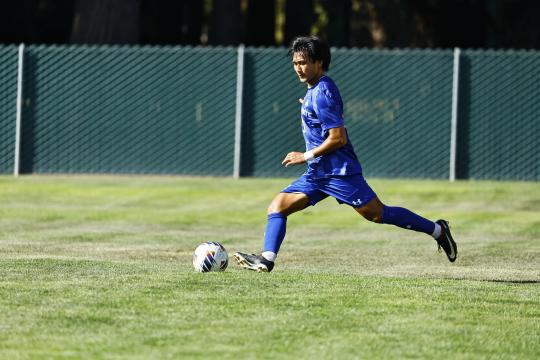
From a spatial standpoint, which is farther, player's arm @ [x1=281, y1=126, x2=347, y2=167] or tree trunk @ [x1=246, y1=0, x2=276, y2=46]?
tree trunk @ [x1=246, y1=0, x2=276, y2=46]

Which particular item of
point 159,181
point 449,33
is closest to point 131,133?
point 159,181

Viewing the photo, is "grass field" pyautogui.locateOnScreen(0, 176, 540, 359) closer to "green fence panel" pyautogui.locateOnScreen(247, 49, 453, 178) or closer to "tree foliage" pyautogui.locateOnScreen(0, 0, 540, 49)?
"green fence panel" pyautogui.locateOnScreen(247, 49, 453, 178)

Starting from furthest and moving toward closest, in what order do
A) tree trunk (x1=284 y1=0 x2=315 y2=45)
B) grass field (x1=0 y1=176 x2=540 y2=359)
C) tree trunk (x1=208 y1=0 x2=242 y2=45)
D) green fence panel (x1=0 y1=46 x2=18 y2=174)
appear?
1. tree trunk (x1=284 y1=0 x2=315 y2=45)
2. tree trunk (x1=208 y1=0 x2=242 y2=45)
3. green fence panel (x1=0 y1=46 x2=18 y2=174)
4. grass field (x1=0 y1=176 x2=540 y2=359)

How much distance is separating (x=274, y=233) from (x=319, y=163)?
0.64 meters

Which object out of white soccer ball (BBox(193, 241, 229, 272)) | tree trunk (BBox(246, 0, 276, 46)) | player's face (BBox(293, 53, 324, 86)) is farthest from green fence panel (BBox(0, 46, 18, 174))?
tree trunk (BBox(246, 0, 276, 46))

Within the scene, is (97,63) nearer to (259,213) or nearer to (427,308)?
(259,213)

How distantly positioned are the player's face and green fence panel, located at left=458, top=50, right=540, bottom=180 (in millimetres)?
10531

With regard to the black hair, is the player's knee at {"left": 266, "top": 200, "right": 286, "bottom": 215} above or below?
below

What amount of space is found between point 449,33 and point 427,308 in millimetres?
20952

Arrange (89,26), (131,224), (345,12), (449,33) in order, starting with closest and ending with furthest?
(131,224), (89,26), (449,33), (345,12)

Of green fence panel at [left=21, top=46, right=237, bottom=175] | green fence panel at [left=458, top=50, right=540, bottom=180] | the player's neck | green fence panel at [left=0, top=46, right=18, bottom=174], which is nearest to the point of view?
the player's neck

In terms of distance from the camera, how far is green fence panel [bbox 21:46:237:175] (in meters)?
20.4

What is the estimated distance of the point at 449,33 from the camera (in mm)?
28797

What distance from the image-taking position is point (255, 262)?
1008cm
